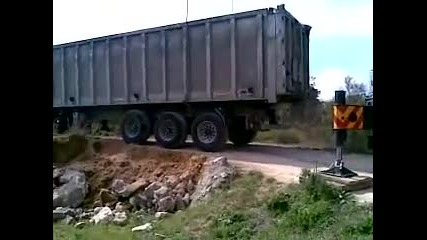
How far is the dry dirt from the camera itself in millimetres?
4883

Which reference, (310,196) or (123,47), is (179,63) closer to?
(123,47)

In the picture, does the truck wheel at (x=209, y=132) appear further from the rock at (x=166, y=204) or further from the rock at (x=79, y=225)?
the rock at (x=79, y=225)

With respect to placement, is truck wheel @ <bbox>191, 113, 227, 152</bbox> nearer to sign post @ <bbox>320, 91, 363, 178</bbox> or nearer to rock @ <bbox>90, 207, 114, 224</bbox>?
rock @ <bbox>90, 207, 114, 224</bbox>

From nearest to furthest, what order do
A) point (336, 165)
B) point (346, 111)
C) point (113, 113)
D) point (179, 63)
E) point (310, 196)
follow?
point (346, 111) < point (310, 196) < point (336, 165) < point (179, 63) < point (113, 113)

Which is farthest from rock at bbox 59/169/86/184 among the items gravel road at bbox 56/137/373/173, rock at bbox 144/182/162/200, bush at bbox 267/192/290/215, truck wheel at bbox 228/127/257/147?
bush at bbox 267/192/290/215

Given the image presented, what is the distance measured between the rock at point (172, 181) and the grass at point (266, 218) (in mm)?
652

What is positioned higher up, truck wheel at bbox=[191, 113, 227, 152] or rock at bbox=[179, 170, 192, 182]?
truck wheel at bbox=[191, 113, 227, 152]

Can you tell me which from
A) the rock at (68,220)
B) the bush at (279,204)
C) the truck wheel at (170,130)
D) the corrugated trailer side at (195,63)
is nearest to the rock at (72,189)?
the rock at (68,220)

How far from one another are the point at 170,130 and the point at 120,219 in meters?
2.26

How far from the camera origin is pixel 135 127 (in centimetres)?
636

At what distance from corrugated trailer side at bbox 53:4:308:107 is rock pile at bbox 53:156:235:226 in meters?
1.11

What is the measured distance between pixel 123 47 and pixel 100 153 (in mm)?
1331
